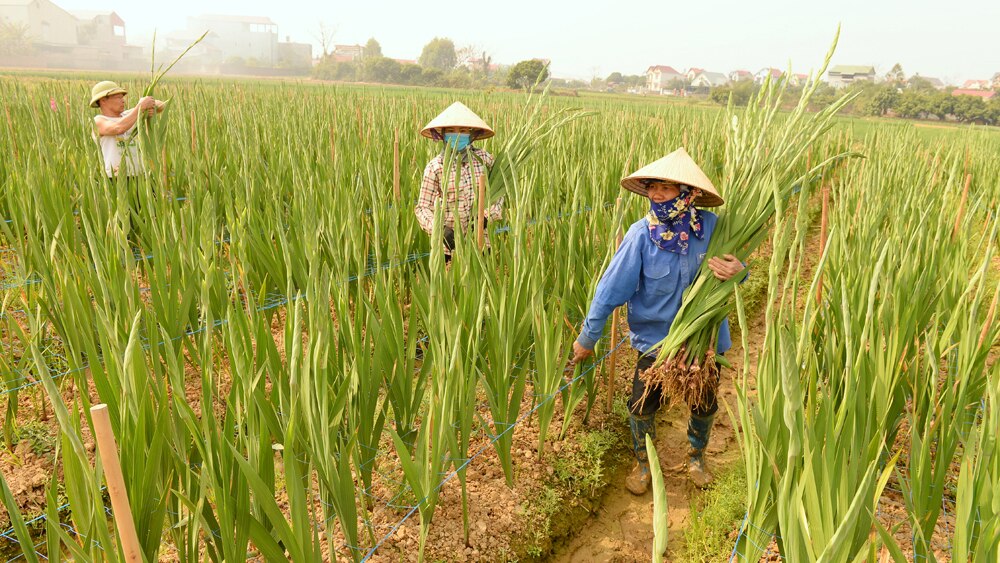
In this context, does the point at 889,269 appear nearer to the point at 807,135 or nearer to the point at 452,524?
the point at 807,135

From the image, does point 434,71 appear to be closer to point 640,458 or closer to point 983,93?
point 640,458

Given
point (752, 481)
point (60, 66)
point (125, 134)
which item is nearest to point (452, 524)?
point (752, 481)

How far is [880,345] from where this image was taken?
150 cm

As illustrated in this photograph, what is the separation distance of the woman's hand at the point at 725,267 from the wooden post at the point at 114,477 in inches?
60.1

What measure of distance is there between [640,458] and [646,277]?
2.50 feet

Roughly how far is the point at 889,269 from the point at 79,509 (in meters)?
2.31

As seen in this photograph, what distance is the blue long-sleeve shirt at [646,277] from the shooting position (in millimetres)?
1876

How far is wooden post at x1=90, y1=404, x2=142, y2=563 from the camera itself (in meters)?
0.83

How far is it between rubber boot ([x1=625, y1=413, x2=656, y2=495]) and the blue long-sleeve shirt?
0.38 meters

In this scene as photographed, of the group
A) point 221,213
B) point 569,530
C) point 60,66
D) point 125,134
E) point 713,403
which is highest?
point 60,66

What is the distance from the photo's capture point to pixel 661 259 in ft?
6.17

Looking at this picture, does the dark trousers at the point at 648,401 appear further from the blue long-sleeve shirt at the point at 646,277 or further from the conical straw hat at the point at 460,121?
the conical straw hat at the point at 460,121

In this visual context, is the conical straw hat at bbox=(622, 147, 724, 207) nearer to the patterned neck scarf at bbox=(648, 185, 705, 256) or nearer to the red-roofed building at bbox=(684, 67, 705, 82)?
the patterned neck scarf at bbox=(648, 185, 705, 256)

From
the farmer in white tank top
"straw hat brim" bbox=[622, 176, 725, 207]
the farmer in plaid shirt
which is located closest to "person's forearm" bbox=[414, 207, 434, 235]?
the farmer in plaid shirt
